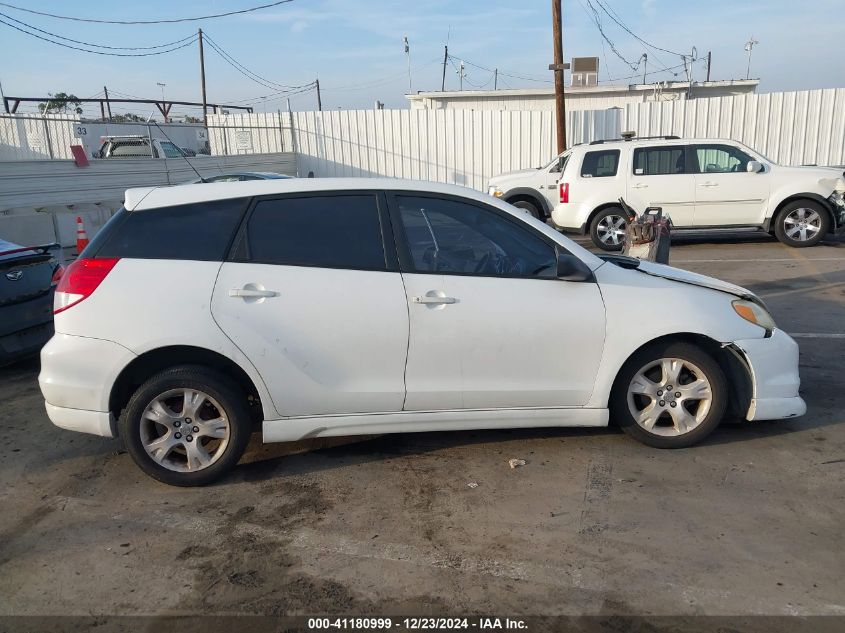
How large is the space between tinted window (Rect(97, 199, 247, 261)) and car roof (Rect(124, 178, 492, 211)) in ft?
0.17

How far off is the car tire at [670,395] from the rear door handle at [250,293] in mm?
2139

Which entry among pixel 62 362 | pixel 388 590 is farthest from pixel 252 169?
pixel 388 590

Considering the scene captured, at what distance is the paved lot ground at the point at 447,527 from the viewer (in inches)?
121

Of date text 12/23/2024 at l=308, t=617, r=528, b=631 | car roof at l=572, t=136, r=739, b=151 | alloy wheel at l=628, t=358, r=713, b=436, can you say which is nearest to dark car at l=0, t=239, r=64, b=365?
date text 12/23/2024 at l=308, t=617, r=528, b=631

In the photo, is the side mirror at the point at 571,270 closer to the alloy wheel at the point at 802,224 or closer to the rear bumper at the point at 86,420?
the rear bumper at the point at 86,420

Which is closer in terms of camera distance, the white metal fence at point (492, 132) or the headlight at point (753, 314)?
the headlight at point (753, 314)

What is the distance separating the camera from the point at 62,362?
13.0ft

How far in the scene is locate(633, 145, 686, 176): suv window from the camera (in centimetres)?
1226

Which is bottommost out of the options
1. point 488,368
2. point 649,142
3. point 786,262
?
point 786,262

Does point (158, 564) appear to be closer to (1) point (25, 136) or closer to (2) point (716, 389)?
(2) point (716, 389)

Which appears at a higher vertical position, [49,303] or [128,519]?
[49,303]

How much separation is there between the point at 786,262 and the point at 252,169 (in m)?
14.8

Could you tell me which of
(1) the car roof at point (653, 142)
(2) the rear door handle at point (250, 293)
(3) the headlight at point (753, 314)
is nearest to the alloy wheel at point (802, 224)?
(1) the car roof at point (653, 142)

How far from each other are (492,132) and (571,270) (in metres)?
16.6
